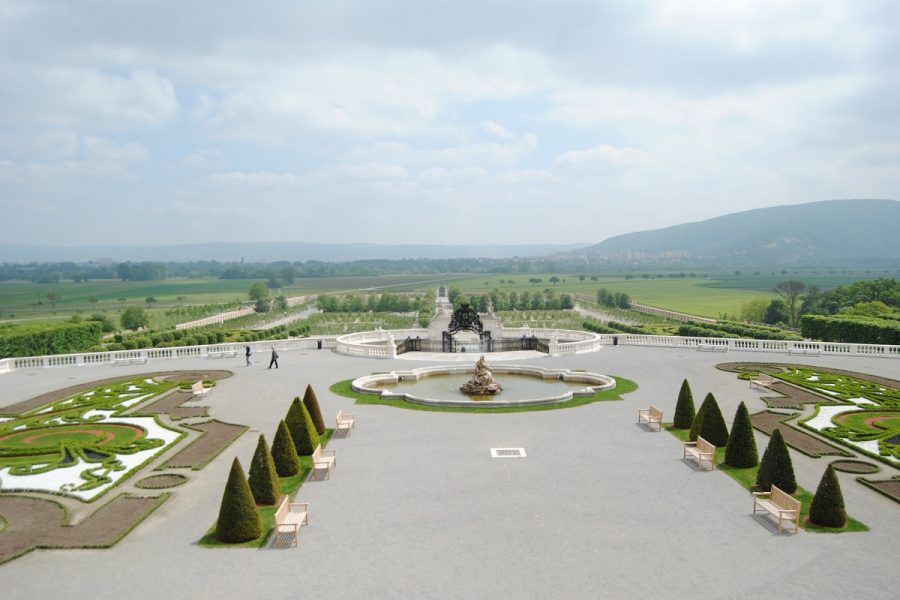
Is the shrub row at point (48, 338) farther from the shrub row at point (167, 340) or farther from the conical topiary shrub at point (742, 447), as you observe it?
the conical topiary shrub at point (742, 447)

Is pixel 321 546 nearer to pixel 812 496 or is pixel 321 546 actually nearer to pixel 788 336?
pixel 812 496

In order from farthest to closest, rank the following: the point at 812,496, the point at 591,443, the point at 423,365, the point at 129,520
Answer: the point at 423,365, the point at 591,443, the point at 812,496, the point at 129,520

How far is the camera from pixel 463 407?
30.2m

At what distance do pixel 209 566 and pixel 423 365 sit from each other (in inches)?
1102

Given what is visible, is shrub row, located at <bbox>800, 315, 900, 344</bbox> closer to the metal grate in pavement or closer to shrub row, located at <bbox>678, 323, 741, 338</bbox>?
shrub row, located at <bbox>678, 323, 741, 338</bbox>

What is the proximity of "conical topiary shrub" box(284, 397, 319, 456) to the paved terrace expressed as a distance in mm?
1202

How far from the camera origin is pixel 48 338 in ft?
156

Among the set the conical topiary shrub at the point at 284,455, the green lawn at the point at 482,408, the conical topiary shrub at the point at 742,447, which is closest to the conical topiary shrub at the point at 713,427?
the conical topiary shrub at the point at 742,447

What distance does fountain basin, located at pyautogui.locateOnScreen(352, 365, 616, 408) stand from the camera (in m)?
31.1

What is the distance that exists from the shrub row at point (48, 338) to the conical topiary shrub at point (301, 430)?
33.1 metres

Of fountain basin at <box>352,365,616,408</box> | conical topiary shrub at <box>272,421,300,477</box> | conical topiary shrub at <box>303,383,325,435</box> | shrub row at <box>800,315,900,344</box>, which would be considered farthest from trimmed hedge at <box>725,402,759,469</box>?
shrub row at <box>800,315,900,344</box>

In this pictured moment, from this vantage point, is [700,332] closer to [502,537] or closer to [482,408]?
[482,408]

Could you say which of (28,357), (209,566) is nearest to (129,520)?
(209,566)

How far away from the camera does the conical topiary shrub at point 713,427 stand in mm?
23203
